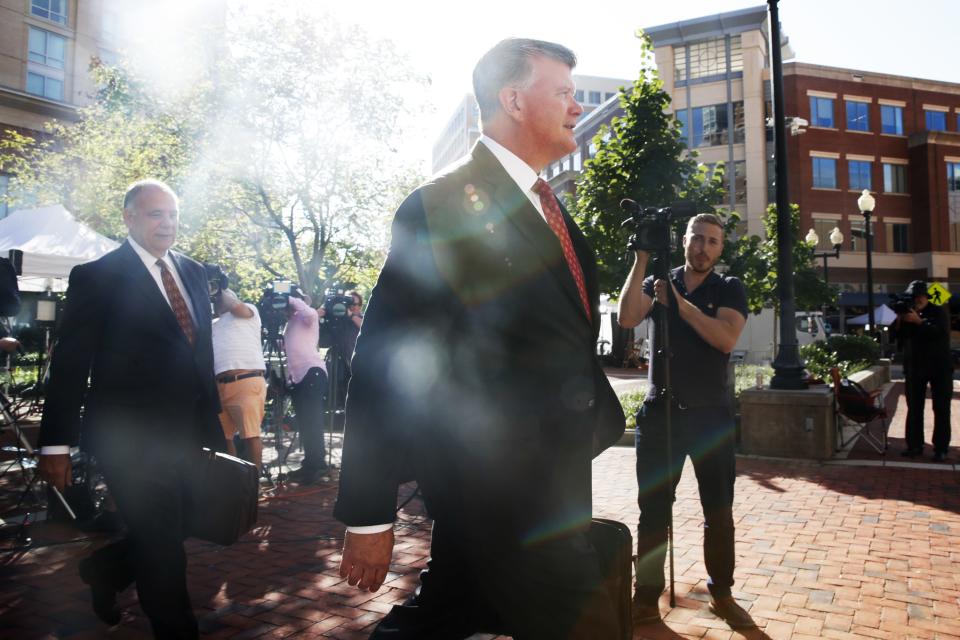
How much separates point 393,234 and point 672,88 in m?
39.1

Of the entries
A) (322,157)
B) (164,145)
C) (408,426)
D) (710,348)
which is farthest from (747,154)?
(408,426)

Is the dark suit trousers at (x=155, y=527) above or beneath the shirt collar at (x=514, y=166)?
beneath

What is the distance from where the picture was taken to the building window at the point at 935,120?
38781mm

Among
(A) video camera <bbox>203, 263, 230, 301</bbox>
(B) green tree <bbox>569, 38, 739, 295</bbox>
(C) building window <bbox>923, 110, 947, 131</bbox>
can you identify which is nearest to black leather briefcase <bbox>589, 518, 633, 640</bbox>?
A: (A) video camera <bbox>203, 263, 230, 301</bbox>

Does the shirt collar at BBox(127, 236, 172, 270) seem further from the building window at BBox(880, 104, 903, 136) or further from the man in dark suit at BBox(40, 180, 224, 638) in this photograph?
the building window at BBox(880, 104, 903, 136)

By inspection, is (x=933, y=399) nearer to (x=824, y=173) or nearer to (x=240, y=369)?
(x=240, y=369)

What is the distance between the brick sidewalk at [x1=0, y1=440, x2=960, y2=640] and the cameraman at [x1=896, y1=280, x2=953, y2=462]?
185 centimetres

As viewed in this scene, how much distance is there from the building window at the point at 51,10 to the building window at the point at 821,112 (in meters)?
40.0

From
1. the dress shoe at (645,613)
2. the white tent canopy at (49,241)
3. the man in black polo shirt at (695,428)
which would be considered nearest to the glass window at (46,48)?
the white tent canopy at (49,241)

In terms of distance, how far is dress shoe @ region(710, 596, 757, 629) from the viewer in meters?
3.48

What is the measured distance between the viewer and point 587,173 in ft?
39.3

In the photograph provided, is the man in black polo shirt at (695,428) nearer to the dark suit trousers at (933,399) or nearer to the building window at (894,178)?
the dark suit trousers at (933,399)

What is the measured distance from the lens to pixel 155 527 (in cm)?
272

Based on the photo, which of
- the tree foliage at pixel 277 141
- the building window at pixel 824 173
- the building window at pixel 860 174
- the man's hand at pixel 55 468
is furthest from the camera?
the building window at pixel 860 174
